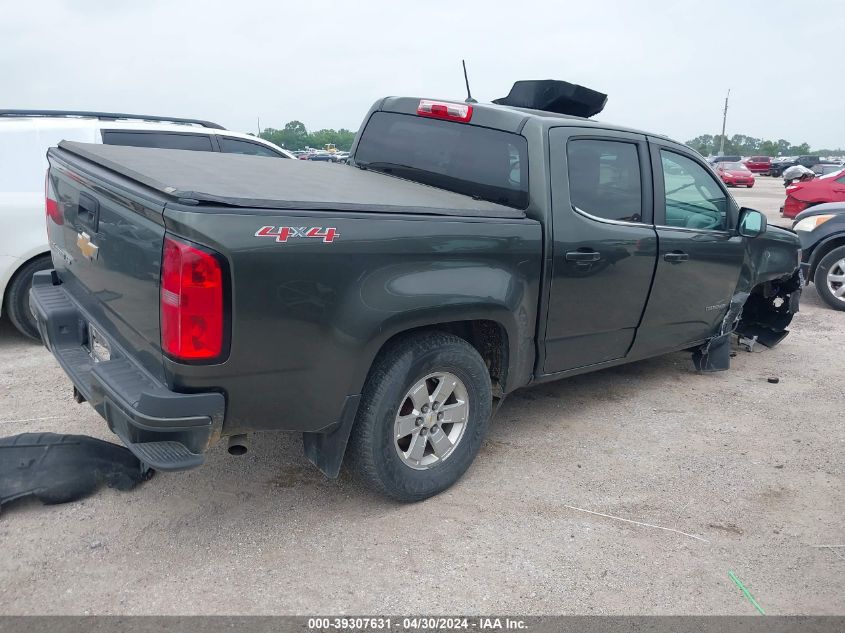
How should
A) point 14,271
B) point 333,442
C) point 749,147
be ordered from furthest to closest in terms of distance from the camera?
point 749,147, point 14,271, point 333,442

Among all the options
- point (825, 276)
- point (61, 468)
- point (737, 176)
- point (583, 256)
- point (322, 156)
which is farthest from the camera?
point (737, 176)

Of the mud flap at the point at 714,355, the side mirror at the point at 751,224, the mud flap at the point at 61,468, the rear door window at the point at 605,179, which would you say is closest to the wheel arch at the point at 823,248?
the mud flap at the point at 714,355

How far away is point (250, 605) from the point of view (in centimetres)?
271

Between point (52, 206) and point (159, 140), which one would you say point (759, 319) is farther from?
point (52, 206)

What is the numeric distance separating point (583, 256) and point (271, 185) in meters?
1.68

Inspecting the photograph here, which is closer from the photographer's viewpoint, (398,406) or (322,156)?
(398,406)

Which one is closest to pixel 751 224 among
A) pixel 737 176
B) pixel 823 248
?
pixel 823 248

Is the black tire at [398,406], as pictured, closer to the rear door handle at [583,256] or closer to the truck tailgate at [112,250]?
the rear door handle at [583,256]

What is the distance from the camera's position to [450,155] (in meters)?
4.18

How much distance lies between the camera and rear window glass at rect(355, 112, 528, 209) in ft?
12.6

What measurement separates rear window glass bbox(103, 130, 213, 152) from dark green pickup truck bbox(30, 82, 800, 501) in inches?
87.1

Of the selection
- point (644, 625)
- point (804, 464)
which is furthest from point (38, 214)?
point (804, 464)

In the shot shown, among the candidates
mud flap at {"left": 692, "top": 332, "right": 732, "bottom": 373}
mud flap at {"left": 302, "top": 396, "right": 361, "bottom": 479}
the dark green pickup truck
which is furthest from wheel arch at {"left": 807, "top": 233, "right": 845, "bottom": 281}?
mud flap at {"left": 302, "top": 396, "right": 361, "bottom": 479}

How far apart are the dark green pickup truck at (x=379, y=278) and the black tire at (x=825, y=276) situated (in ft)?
11.7
